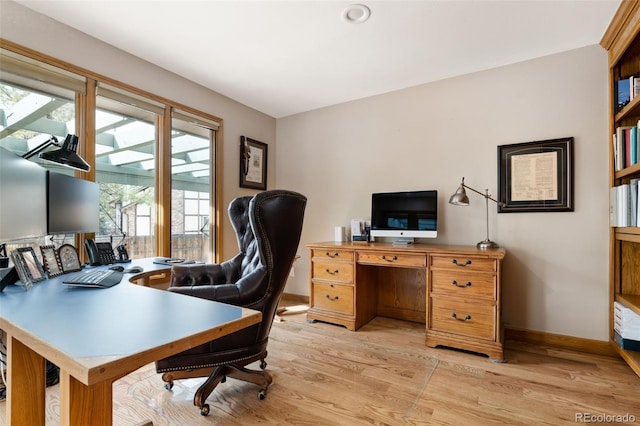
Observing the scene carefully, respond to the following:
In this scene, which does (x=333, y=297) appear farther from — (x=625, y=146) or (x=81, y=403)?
(x=625, y=146)

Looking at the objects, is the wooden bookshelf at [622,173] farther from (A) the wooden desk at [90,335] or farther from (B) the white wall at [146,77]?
(B) the white wall at [146,77]

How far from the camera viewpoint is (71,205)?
6.35ft

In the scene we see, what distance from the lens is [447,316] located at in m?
2.44

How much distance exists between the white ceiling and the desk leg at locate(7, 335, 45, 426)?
2.11 meters

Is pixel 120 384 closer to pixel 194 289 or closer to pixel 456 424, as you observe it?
pixel 194 289

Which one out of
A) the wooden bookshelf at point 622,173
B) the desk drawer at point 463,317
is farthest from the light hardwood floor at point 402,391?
the wooden bookshelf at point 622,173

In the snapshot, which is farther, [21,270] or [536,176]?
[536,176]

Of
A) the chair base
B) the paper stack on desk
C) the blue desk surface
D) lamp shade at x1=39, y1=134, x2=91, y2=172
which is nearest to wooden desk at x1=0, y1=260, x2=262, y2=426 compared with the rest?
the blue desk surface

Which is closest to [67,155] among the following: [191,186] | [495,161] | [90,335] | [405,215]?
[191,186]

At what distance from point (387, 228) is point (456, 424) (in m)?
1.81

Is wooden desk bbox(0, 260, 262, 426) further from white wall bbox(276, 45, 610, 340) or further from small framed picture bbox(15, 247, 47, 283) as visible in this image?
white wall bbox(276, 45, 610, 340)

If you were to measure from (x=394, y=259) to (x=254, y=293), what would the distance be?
1465mm

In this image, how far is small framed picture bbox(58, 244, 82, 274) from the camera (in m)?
1.76

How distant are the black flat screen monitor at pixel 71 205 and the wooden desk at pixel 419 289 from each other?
6.23 feet
